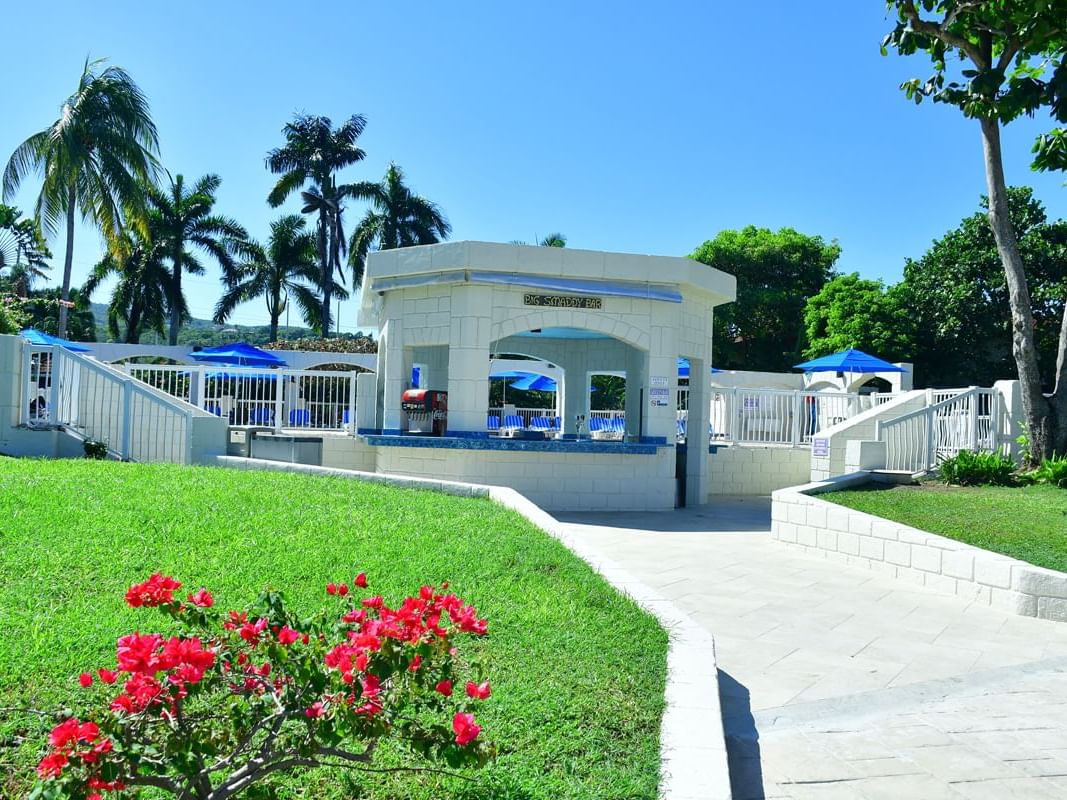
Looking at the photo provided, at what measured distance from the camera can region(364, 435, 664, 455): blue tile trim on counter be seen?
1333cm

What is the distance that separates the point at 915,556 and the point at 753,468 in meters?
8.61

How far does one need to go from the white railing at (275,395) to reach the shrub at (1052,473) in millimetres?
11163

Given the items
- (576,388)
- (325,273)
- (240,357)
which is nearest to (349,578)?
(576,388)

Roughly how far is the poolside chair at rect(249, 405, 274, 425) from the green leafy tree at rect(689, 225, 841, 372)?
92.9 ft

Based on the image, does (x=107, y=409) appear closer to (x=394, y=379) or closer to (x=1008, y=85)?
(x=394, y=379)

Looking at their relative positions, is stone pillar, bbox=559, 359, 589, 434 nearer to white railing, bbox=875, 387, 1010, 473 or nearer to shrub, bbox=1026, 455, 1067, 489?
white railing, bbox=875, 387, 1010, 473

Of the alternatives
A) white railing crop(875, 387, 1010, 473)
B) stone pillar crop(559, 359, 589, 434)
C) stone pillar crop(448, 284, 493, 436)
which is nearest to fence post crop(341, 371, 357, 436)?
stone pillar crop(448, 284, 493, 436)

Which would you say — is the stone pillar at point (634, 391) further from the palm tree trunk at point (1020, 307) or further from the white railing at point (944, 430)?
the palm tree trunk at point (1020, 307)

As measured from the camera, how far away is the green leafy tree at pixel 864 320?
3288 centimetres

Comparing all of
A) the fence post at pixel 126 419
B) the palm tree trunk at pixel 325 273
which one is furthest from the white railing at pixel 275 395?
the palm tree trunk at pixel 325 273

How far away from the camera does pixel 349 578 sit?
18.6 ft

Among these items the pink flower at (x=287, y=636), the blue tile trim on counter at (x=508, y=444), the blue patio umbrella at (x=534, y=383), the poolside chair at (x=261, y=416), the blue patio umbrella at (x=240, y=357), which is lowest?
the pink flower at (x=287, y=636)

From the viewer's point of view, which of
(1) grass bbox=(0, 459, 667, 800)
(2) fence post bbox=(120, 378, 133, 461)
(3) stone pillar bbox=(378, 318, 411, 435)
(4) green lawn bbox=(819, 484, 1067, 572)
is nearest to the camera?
(1) grass bbox=(0, 459, 667, 800)

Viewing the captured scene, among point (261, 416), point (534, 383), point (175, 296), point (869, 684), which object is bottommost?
point (869, 684)
